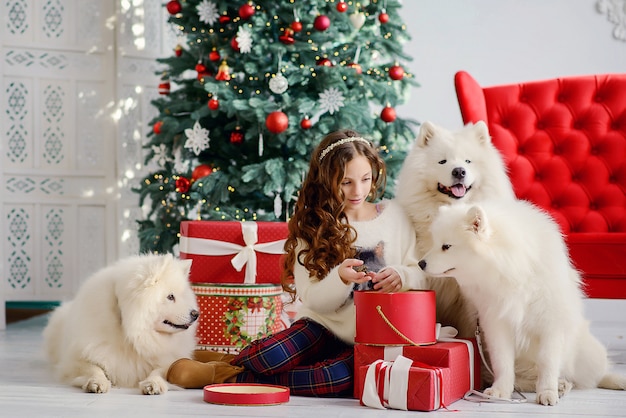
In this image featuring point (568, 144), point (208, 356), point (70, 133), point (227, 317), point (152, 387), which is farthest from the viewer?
point (70, 133)

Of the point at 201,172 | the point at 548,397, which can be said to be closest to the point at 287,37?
the point at 201,172

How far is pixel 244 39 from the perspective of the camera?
13.6 ft

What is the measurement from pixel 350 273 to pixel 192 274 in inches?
42.6

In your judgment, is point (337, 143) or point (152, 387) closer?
point (152, 387)

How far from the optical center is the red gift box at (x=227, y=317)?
133 inches

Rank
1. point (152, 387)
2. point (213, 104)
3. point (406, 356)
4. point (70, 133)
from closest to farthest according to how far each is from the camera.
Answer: point (406, 356), point (152, 387), point (213, 104), point (70, 133)

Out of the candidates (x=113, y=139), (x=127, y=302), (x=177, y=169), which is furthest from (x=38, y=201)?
(x=127, y=302)

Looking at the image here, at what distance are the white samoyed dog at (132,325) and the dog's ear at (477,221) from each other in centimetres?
103

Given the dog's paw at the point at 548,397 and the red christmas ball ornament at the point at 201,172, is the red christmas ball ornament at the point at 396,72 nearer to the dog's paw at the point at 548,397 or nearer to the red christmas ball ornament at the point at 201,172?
the red christmas ball ornament at the point at 201,172

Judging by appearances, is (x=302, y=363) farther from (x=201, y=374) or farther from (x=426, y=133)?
(x=426, y=133)

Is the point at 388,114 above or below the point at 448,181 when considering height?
above

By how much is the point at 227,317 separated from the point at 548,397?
4.78 feet

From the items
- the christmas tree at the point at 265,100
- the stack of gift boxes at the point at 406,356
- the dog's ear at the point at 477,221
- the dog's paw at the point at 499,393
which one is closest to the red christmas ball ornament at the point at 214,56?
the christmas tree at the point at 265,100

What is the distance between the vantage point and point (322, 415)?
227cm
